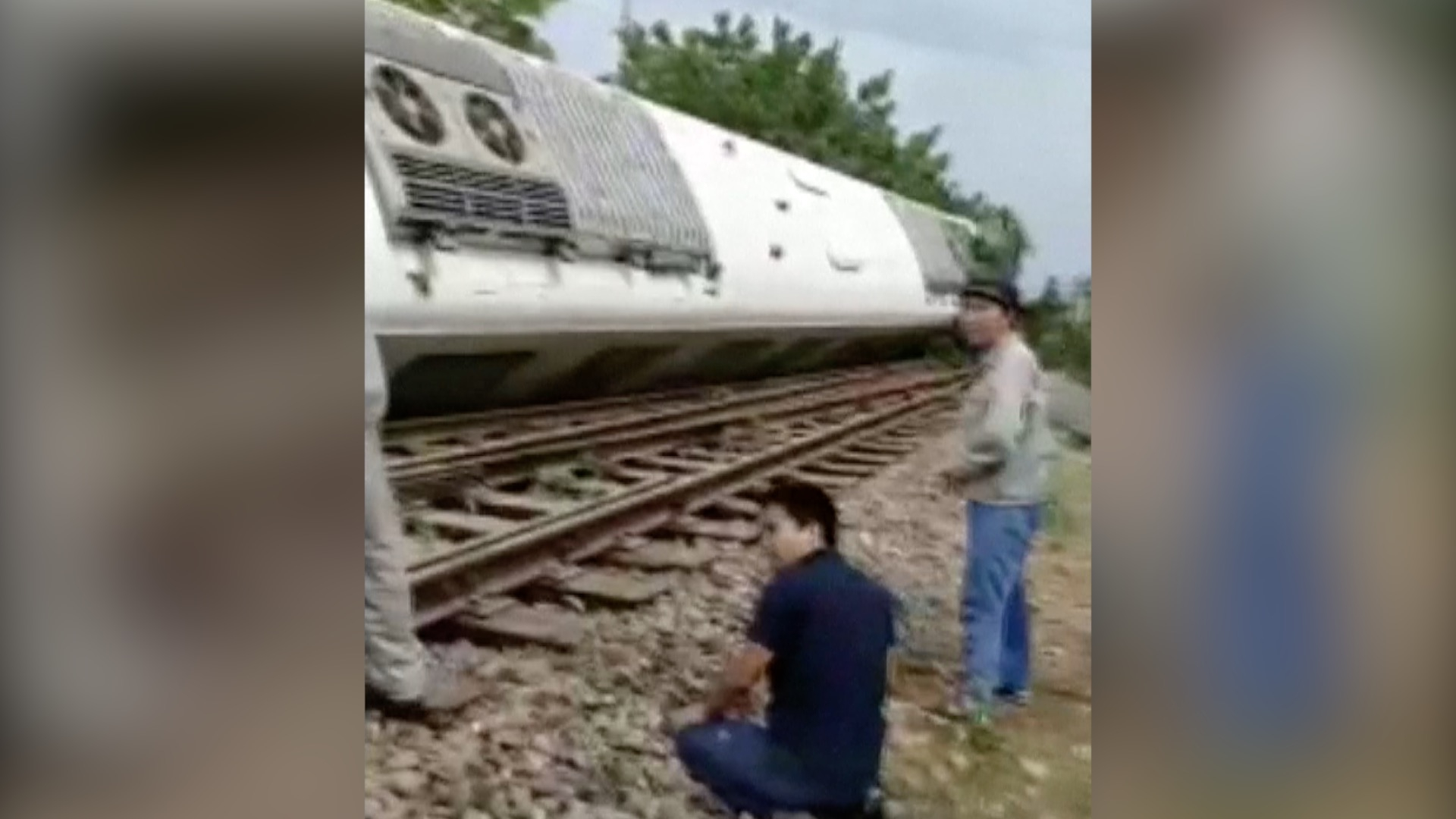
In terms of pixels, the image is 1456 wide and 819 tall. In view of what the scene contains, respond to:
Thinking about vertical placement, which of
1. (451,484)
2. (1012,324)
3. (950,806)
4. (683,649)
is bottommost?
(950,806)

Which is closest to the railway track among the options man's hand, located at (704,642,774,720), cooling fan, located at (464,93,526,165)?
man's hand, located at (704,642,774,720)

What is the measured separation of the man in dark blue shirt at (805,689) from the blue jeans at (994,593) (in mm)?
104

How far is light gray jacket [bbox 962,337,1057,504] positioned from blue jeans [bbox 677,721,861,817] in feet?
1.13

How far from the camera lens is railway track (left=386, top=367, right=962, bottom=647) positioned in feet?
6.15

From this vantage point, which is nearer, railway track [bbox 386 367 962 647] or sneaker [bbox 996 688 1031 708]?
railway track [bbox 386 367 962 647]

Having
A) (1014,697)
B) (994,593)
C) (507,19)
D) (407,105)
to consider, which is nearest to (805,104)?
(507,19)

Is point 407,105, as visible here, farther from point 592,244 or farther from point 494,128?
point 592,244

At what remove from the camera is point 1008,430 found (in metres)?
2.09

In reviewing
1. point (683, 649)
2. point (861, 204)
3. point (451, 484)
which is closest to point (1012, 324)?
point (861, 204)

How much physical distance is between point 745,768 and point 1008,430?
452mm

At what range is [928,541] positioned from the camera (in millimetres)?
2064

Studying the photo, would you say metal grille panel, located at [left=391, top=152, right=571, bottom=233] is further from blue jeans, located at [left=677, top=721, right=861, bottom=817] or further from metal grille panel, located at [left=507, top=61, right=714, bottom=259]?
blue jeans, located at [left=677, top=721, right=861, bottom=817]
